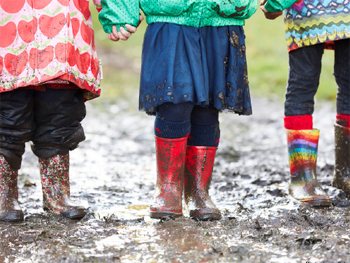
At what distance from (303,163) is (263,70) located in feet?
24.5

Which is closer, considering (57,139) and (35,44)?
(35,44)

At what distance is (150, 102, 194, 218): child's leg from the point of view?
2105 mm

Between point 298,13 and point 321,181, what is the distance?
1157 mm

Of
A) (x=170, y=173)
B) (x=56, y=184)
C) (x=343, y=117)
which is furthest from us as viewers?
(x=343, y=117)

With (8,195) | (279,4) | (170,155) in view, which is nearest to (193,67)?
(170,155)

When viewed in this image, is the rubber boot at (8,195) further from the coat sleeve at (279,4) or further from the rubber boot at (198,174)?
the coat sleeve at (279,4)

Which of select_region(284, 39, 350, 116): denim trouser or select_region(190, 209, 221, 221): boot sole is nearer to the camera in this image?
select_region(190, 209, 221, 221): boot sole

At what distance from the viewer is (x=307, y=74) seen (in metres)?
2.48

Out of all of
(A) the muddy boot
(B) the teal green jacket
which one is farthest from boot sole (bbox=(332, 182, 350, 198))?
(A) the muddy boot

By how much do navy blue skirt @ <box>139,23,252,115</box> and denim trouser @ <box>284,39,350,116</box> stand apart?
45cm

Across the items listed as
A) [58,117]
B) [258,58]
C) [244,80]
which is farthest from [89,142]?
[258,58]

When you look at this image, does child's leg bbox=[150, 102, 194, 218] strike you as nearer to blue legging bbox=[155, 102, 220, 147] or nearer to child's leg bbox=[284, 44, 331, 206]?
blue legging bbox=[155, 102, 220, 147]

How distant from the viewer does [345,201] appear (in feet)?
8.07

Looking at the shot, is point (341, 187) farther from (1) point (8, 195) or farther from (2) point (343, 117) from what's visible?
(1) point (8, 195)
